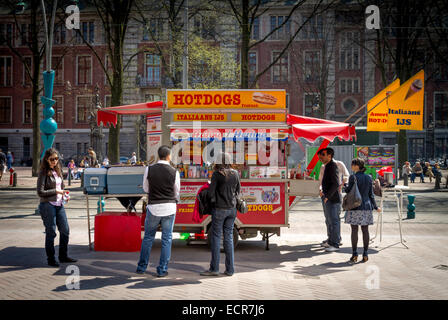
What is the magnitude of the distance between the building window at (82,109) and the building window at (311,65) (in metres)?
22.3

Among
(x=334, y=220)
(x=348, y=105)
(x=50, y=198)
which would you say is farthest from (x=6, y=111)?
(x=334, y=220)

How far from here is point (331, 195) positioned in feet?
29.6

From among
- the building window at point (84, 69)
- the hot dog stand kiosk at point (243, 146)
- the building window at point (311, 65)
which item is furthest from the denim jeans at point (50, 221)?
the building window at point (84, 69)

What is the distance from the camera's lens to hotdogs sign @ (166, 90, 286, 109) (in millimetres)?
8984

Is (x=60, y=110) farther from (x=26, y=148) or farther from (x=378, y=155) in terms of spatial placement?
(x=378, y=155)

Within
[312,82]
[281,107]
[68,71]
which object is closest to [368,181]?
[281,107]

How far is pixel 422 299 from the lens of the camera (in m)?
5.82

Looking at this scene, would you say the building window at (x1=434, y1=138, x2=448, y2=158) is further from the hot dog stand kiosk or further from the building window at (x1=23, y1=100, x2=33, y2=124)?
the hot dog stand kiosk

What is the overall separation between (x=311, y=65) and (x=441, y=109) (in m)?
14.8

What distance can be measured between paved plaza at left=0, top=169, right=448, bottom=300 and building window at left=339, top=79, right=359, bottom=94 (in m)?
37.1

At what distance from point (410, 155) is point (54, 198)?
45099mm

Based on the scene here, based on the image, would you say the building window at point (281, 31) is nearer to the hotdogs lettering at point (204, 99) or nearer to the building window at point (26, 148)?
the building window at point (26, 148)

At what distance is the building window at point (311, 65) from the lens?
42.3 metres
